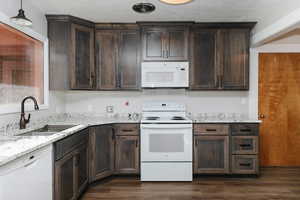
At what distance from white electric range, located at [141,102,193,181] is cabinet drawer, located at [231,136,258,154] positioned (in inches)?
25.6

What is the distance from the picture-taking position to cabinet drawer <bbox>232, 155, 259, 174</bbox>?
3.18m

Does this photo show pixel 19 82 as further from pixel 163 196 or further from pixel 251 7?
pixel 251 7

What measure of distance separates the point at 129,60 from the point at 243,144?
211cm

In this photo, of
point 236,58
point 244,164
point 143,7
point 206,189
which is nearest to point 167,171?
point 206,189

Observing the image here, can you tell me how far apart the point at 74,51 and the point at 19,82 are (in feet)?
2.85

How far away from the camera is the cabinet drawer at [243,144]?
317cm

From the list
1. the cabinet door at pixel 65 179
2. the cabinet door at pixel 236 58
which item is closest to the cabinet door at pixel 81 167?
the cabinet door at pixel 65 179

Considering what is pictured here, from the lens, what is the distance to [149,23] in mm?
3293

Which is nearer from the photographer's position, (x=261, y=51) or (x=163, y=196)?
(x=163, y=196)

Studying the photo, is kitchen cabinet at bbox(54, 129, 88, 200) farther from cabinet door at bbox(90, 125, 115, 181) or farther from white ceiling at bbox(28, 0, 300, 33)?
white ceiling at bbox(28, 0, 300, 33)

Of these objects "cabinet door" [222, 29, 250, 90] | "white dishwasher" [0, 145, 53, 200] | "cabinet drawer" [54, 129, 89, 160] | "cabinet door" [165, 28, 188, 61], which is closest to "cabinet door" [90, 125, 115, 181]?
"cabinet drawer" [54, 129, 89, 160]

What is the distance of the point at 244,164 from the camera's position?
3.20 metres

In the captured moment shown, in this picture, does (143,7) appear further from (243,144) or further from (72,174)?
(243,144)

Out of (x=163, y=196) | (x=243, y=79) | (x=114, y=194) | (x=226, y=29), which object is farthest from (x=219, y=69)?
(x=114, y=194)
